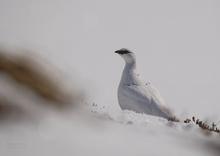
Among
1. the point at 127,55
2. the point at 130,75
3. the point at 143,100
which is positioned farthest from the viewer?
the point at 127,55

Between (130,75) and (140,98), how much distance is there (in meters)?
0.69

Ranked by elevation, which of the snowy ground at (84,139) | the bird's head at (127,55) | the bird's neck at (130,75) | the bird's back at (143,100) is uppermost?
the bird's head at (127,55)

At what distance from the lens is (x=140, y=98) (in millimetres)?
8734

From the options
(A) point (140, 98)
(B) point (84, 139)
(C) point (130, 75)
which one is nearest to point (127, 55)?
(C) point (130, 75)

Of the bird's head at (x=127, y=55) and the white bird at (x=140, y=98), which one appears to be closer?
the white bird at (x=140, y=98)

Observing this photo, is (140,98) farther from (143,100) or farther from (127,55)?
(127,55)

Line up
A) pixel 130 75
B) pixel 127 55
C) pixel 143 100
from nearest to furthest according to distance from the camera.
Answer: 1. pixel 143 100
2. pixel 130 75
3. pixel 127 55

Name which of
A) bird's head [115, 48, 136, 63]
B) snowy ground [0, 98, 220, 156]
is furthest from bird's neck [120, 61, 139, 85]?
snowy ground [0, 98, 220, 156]

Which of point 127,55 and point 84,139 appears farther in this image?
point 127,55

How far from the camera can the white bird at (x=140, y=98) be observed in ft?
28.5

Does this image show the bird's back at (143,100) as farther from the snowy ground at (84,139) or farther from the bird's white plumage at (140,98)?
the snowy ground at (84,139)

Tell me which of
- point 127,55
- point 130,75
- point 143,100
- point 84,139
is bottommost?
point 84,139

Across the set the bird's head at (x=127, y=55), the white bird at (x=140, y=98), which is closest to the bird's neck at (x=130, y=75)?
the white bird at (x=140, y=98)

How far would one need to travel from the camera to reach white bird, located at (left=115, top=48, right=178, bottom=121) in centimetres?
869
